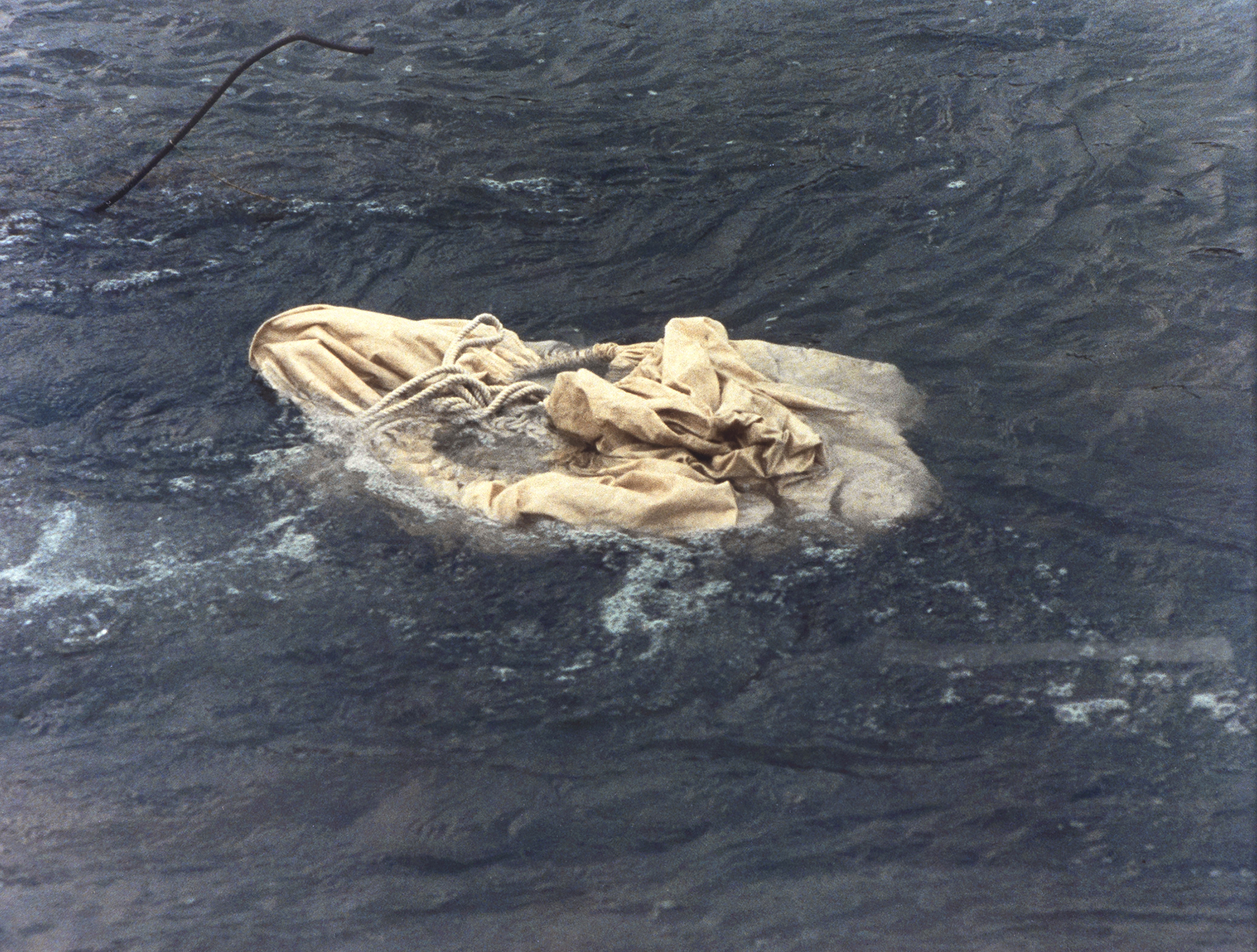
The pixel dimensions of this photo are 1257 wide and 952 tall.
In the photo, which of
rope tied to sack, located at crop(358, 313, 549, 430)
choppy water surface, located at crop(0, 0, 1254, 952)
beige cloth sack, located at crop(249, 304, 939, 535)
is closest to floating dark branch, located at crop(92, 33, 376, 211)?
choppy water surface, located at crop(0, 0, 1254, 952)

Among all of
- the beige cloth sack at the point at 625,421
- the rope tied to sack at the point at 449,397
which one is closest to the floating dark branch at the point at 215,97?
the beige cloth sack at the point at 625,421

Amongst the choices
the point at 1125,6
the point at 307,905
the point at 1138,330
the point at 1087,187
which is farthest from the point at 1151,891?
the point at 1125,6

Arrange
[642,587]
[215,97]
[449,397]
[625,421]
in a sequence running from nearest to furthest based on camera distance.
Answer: [642,587], [625,421], [449,397], [215,97]

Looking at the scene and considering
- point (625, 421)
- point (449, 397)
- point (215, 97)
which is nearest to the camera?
point (625, 421)

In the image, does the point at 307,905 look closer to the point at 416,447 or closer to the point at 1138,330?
the point at 416,447

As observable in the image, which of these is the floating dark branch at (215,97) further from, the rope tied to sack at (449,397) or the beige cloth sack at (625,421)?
the rope tied to sack at (449,397)

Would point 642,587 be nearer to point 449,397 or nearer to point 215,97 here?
point 449,397

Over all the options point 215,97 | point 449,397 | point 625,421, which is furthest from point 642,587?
point 215,97
